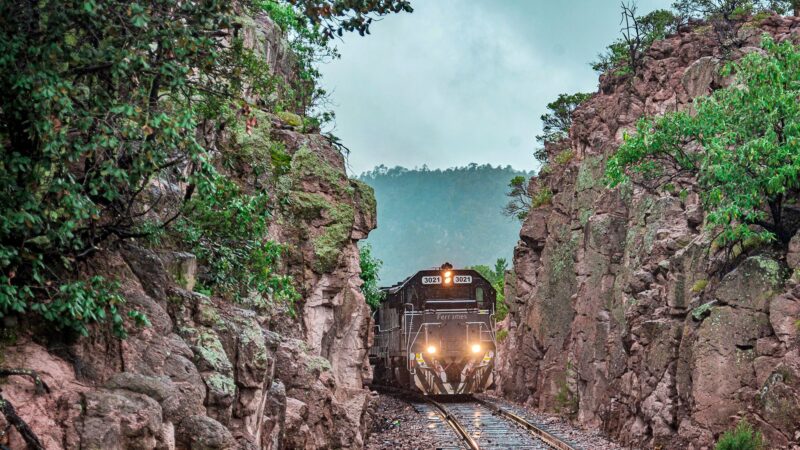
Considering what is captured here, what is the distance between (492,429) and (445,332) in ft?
28.7

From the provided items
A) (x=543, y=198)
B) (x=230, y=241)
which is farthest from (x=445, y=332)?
(x=230, y=241)

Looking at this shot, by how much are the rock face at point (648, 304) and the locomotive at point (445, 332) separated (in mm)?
1924

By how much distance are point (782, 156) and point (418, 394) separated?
1947 cm

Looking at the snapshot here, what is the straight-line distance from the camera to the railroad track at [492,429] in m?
18.0

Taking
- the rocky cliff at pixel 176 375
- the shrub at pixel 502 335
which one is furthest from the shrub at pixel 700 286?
the shrub at pixel 502 335

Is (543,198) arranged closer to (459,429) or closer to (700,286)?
(459,429)

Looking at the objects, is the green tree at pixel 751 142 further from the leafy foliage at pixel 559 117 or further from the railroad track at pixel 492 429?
the leafy foliage at pixel 559 117

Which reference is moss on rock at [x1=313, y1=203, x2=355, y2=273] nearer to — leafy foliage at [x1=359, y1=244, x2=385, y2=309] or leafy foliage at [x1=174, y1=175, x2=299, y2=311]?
leafy foliage at [x1=174, y1=175, x2=299, y2=311]

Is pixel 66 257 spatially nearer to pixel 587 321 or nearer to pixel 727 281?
pixel 727 281

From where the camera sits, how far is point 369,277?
3603 centimetres

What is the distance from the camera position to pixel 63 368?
7.58m

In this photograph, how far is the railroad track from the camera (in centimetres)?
1803

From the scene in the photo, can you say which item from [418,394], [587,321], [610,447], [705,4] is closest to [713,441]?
[610,447]

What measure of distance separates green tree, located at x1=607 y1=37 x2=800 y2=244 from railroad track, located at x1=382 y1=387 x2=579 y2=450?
586 centimetres
